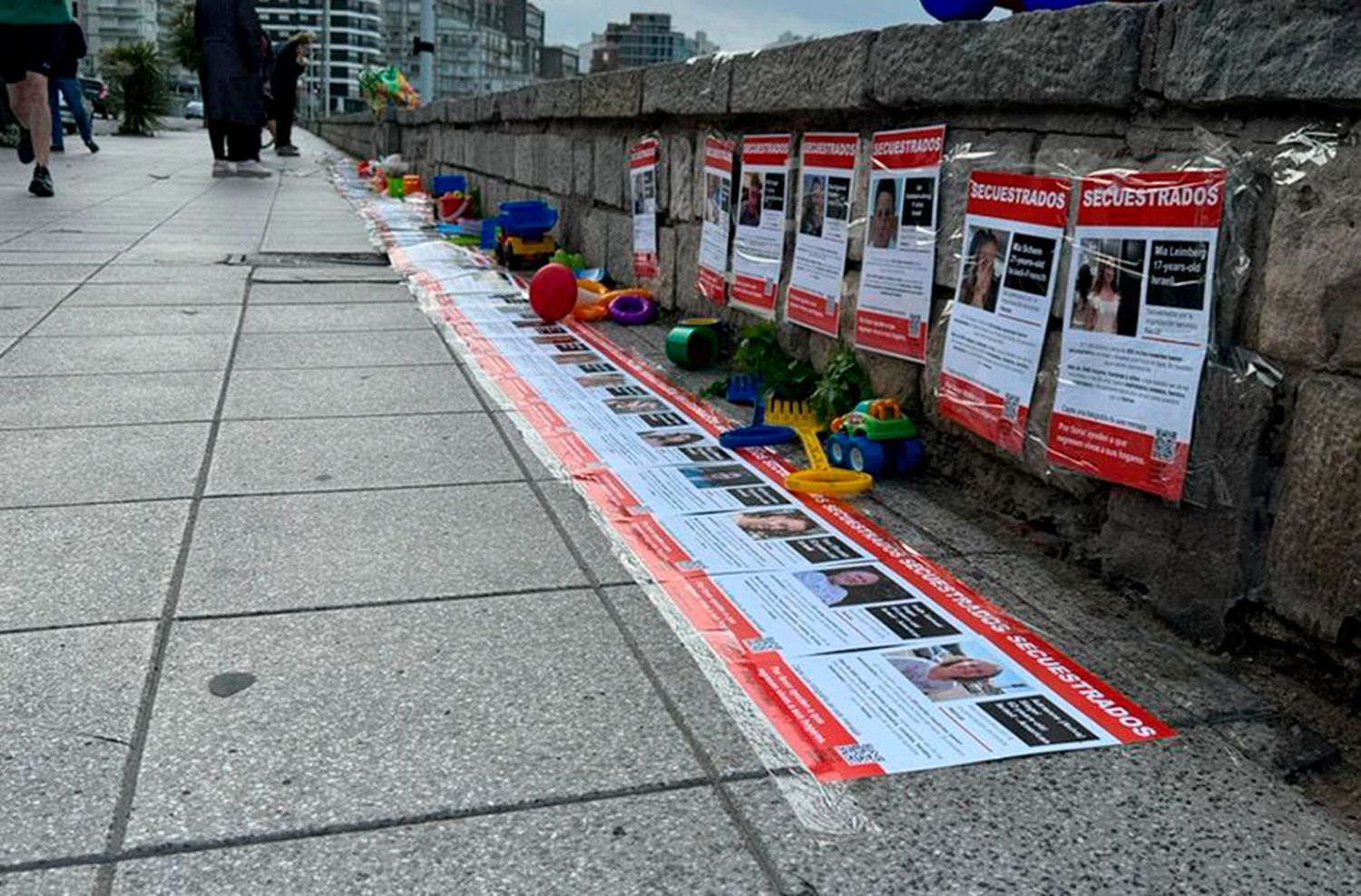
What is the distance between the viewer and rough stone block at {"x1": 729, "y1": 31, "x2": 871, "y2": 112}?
411 cm

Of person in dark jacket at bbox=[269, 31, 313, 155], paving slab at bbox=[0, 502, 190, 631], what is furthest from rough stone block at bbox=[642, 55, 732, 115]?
person in dark jacket at bbox=[269, 31, 313, 155]

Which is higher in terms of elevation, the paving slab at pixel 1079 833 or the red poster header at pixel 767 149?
the red poster header at pixel 767 149

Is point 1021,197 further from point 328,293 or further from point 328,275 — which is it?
point 328,275

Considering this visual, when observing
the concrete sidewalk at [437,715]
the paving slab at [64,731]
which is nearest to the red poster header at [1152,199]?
the concrete sidewalk at [437,715]

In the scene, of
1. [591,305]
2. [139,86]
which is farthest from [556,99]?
[139,86]

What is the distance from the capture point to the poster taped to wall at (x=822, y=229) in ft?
14.0

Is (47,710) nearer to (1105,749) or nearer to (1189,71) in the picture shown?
(1105,749)

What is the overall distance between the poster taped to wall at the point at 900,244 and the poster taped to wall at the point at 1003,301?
0.22m

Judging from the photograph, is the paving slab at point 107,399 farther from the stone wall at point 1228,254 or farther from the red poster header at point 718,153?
the stone wall at point 1228,254

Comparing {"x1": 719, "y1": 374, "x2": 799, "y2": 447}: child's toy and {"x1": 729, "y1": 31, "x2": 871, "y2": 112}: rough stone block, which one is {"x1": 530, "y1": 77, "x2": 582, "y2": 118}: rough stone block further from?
{"x1": 719, "y1": 374, "x2": 799, "y2": 447}: child's toy

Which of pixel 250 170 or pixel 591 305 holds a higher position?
pixel 250 170

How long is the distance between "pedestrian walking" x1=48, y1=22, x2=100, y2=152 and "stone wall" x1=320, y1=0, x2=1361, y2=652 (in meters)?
9.71

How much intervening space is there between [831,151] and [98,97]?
46.6m

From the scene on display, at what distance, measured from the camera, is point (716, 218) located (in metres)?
5.50
